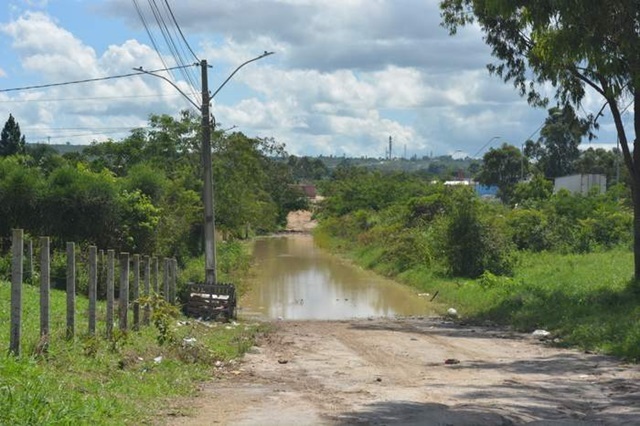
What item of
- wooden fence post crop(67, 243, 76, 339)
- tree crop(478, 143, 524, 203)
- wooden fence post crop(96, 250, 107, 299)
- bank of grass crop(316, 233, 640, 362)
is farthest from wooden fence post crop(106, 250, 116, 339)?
tree crop(478, 143, 524, 203)

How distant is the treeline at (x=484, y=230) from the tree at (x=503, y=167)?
2674 centimetres

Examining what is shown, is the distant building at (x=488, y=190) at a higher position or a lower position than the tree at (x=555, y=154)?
lower

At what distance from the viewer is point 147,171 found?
108 ft

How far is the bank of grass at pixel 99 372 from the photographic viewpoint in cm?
774

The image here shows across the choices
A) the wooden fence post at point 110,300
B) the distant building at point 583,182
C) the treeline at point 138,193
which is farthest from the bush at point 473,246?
the distant building at point 583,182

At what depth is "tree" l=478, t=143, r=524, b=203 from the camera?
9550 centimetres

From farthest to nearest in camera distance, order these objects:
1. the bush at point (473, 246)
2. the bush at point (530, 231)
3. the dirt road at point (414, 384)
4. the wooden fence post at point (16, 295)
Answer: the bush at point (530, 231), the bush at point (473, 246), the wooden fence post at point (16, 295), the dirt road at point (414, 384)

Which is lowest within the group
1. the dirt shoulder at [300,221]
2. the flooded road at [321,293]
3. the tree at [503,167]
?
the flooded road at [321,293]

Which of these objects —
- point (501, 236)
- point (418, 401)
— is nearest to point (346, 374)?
point (418, 401)

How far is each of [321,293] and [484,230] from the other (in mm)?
7650

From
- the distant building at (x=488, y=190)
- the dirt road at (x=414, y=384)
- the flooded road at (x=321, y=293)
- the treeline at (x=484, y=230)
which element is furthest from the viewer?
the distant building at (x=488, y=190)

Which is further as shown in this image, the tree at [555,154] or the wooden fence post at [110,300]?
the tree at [555,154]

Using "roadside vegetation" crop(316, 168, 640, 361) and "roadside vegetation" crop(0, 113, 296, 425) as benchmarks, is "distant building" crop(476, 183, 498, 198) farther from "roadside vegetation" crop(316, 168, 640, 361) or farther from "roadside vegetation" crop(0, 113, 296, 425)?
"roadside vegetation" crop(0, 113, 296, 425)

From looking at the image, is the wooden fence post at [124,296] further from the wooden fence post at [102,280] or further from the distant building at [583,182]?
the distant building at [583,182]
